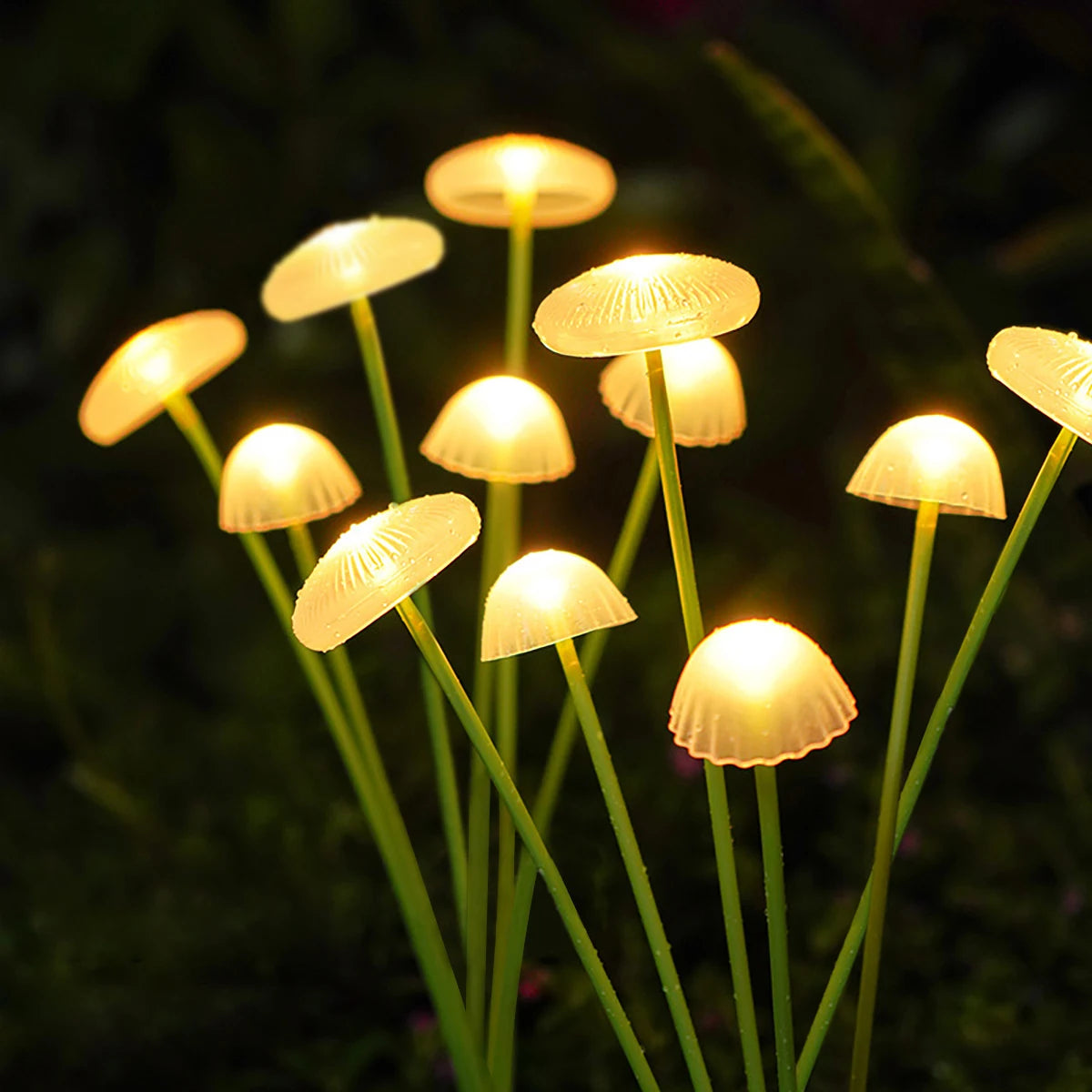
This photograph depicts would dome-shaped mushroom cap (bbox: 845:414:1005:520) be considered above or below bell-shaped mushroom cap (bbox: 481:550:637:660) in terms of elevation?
above

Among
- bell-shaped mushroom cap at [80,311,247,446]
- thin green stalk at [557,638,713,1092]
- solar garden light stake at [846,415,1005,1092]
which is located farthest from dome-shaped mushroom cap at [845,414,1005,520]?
bell-shaped mushroom cap at [80,311,247,446]

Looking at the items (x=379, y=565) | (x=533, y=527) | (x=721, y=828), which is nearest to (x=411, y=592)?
(x=379, y=565)

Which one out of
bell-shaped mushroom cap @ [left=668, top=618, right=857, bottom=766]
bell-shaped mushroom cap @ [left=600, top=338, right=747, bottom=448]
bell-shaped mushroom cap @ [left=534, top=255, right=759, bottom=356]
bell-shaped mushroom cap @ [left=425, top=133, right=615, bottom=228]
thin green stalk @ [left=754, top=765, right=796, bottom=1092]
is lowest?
thin green stalk @ [left=754, top=765, right=796, bottom=1092]

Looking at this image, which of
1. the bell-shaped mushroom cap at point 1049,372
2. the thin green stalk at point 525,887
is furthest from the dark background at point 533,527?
the bell-shaped mushroom cap at point 1049,372

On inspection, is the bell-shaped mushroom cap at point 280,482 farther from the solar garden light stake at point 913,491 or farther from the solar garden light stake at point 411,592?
the solar garden light stake at point 913,491

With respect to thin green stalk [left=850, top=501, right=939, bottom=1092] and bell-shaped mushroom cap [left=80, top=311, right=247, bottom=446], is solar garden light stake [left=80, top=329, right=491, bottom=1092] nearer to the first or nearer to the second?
bell-shaped mushroom cap [left=80, top=311, right=247, bottom=446]

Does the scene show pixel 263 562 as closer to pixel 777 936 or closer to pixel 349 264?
pixel 349 264
